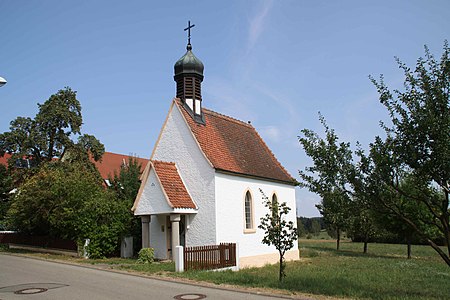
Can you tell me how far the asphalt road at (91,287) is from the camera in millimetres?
11828

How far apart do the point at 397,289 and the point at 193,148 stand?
1303 centimetres

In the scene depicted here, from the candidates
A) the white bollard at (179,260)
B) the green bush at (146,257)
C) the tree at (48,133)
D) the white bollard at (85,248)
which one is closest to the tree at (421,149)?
the white bollard at (179,260)

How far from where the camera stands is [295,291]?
41.4 ft

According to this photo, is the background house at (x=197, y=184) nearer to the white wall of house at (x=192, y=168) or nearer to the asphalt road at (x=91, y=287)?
the white wall of house at (x=192, y=168)

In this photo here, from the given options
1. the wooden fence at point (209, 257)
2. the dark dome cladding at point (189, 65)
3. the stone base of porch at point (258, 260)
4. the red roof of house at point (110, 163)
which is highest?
the dark dome cladding at point (189, 65)

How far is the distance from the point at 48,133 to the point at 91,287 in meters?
26.2

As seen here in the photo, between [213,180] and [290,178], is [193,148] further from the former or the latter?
[290,178]

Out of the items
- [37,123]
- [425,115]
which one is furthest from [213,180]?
[37,123]

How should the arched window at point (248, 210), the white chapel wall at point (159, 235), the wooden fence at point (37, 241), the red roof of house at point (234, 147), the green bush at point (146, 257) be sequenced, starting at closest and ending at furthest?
the green bush at point (146, 257)
the white chapel wall at point (159, 235)
the red roof of house at point (234, 147)
the arched window at point (248, 210)
the wooden fence at point (37, 241)

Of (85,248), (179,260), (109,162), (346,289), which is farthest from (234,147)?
(109,162)

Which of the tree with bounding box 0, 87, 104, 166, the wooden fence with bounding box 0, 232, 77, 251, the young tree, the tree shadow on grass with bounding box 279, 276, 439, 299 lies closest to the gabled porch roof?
the young tree

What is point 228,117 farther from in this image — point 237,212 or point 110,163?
point 110,163

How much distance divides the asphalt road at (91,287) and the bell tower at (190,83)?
35.9 feet

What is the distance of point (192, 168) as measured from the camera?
22.6 meters
